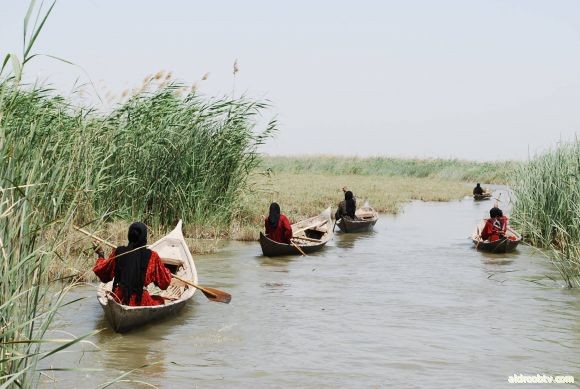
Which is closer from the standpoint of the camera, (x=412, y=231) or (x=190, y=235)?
(x=190, y=235)

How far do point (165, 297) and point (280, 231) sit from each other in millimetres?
5896

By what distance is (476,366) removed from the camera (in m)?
7.96

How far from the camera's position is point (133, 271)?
28.3ft

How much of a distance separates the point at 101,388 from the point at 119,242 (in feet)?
31.1

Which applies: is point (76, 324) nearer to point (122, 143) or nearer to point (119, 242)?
point (119, 242)

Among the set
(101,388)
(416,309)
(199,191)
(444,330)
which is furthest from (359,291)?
(101,388)

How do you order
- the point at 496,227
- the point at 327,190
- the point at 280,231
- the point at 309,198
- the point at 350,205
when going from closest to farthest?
the point at 280,231 → the point at 496,227 → the point at 350,205 → the point at 309,198 → the point at 327,190

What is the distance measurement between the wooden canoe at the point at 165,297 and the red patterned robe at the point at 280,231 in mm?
3201

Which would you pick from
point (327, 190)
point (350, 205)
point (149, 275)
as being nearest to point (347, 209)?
point (350, 205)

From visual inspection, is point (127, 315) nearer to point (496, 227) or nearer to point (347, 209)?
point (496, 227)

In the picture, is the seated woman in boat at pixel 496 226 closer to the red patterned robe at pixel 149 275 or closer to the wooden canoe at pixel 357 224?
the wooden canoe at pixel 357 224

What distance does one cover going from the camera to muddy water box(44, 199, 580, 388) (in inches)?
299

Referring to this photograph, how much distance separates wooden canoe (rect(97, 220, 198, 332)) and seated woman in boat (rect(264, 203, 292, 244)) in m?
3.12

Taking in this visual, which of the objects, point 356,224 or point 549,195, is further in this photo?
point 356,224
